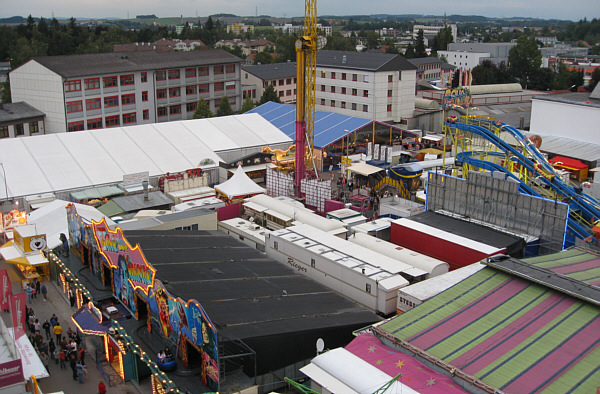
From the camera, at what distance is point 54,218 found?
2647 cm

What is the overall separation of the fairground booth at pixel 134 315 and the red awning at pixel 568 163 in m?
30.3

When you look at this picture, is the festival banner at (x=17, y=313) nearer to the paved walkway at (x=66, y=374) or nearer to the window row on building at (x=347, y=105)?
the paved walkway at (x=66, y=374)

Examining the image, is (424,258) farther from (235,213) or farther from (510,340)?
(235,213)

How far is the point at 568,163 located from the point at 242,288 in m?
28.5

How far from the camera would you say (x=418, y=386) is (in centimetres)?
1313

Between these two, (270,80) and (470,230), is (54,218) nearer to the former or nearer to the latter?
(470,230)

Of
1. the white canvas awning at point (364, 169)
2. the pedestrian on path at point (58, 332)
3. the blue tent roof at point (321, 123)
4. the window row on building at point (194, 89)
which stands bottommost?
the pedestrian on path at point (58, 332)

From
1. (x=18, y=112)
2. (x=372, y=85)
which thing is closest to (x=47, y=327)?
(x=18, y=112)

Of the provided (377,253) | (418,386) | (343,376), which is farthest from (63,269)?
(418,386)

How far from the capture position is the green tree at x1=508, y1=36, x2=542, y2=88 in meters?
80.6

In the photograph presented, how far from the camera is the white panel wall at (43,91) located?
4597 centimetres

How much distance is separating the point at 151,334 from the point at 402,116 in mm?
38128

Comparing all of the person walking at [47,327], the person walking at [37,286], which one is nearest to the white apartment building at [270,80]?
the person walking at [37,286]

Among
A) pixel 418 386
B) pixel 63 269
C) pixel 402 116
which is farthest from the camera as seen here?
pixel 402 116
